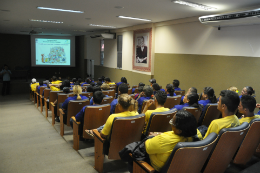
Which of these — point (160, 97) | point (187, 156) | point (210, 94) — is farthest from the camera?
point (210, 94)

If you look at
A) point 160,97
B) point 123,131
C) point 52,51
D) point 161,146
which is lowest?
point 123,131

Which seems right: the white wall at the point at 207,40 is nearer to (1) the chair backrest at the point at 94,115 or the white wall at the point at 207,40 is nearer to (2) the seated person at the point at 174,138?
(1) the chair backrest at the point at 94,115

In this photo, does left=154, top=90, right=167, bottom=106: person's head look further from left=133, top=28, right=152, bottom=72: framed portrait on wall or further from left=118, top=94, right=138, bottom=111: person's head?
left=133, top=28, right=152, bottom=72: framed portrait on wall

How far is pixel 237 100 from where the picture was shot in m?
2.33

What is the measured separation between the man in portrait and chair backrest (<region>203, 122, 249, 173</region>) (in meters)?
7.27

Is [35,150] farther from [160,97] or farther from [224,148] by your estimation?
[224,148]

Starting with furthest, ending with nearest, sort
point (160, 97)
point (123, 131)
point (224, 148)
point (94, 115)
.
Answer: point (94, 115), point (160, 97), point (123, 131), point (224, 148)

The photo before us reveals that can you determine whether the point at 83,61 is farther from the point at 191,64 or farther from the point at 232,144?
the point at 232,144

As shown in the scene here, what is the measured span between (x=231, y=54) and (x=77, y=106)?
4.62 meters

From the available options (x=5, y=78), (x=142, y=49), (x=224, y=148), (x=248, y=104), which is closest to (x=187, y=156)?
(x=224, y=148)

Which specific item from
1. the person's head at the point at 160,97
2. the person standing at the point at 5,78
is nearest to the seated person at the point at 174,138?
the person's head at the point at 160,97

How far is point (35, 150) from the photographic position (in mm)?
3635

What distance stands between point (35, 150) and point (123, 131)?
2089 mm

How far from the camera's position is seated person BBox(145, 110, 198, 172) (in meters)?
1.76
